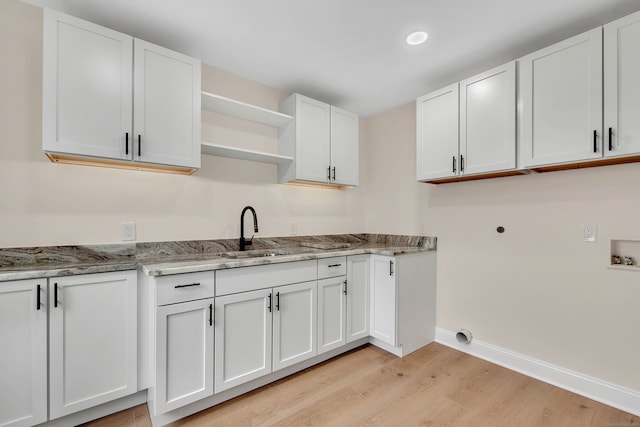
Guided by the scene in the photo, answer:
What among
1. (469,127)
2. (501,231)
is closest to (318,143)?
(469,127)

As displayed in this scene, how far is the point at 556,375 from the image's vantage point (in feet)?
6.75

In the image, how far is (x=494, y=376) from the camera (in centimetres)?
218

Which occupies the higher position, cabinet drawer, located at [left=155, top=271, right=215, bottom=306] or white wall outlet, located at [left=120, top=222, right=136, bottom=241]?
white wall outlet, located at [left=120, top=222, right=136, bottom=241]

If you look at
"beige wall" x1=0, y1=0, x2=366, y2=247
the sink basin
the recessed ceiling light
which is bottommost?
the sink basin

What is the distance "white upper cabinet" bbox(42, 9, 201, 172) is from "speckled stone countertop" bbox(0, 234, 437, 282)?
615 mm

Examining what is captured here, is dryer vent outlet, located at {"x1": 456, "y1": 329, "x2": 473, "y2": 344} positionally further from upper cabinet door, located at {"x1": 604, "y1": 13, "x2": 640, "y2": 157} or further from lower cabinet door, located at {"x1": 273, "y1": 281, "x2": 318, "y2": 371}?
upper cabinet door, located at {"x1": 604, "y1": 13, "x2": 640, "y2": 157}

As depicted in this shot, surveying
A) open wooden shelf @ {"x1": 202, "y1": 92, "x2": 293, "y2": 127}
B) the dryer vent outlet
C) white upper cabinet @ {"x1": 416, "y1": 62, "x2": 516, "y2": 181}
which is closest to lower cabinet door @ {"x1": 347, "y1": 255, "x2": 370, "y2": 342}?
the dryer vent outlet

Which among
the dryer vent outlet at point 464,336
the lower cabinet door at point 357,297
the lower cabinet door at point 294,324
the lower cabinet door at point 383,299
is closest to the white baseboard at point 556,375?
the dryer vent outlet at point 464,336

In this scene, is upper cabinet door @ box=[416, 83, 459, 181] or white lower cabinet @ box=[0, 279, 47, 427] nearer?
white lower cabinet @ box=[0, 279, 47, 427]

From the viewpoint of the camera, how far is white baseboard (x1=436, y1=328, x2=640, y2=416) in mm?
1777

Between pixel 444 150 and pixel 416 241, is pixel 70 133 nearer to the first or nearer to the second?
pixel 444 150

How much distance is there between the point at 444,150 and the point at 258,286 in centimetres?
191

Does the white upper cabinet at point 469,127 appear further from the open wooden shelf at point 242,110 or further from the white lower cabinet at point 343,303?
the open wooden shelf at point 242,110

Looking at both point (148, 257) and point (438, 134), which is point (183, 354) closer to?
point (148, 257)
